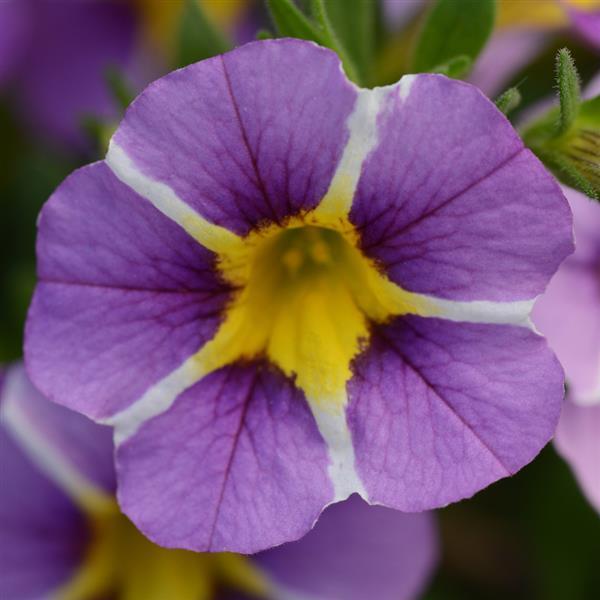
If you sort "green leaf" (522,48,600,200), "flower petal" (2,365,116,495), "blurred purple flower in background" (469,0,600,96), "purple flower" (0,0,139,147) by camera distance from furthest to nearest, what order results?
1. "purple flower" (0,0,139,147)
2. "blurred purple flower in background" (469,0,600,96)
3. "flower petal" (2,365,116,495)
4. "green leaf" (522,48,600,200)

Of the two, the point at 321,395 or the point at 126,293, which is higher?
the point at 126,293

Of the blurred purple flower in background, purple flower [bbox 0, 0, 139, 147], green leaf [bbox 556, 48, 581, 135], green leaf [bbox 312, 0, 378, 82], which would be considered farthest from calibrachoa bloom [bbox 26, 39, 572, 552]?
purple flower [bbox 0, 0, 139, 147]

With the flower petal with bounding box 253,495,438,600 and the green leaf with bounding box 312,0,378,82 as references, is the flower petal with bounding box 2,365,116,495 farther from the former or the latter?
the green leaf with bounding box 312,0,378,82

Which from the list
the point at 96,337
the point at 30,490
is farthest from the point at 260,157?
the point at 30,490

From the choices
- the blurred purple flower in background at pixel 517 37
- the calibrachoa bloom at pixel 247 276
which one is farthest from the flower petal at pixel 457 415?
the blurred purple flower in background at pixel 517 37

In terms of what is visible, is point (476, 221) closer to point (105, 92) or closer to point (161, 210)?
point (161, 210)

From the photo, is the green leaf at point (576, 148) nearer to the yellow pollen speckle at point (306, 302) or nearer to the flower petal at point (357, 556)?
the yellow pollen speckle at point (306, 302)
